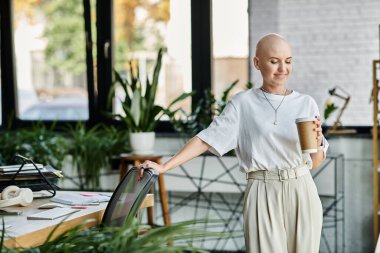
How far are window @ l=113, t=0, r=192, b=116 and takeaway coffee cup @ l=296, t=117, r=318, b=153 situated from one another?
3133 millimetres

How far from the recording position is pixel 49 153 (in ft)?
17.5

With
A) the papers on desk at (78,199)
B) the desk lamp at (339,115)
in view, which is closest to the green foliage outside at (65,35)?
the desk lamp at (339,115)

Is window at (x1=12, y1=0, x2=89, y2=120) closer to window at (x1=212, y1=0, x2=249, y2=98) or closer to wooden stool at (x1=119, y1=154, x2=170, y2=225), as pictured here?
wooden stool at (x1=119, y1=154, x2=170, y2=225)

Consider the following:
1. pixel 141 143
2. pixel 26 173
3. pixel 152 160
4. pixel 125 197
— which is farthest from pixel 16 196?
pixel 141 143

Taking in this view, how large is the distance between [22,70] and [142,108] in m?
1.61

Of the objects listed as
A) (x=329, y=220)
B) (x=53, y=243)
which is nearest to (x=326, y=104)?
(x=329, y=220)

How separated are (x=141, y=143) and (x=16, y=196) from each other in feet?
7.14

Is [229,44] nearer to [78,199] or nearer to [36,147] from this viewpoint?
[36,147]

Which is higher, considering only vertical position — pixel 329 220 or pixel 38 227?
pixel 38 227

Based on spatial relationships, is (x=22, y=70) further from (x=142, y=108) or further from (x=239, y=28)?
(x=239, y=28)

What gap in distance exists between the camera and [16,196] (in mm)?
2926

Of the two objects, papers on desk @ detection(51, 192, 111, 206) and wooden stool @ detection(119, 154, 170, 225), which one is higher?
papers on desk @ detection(51, 192, 111, 206)

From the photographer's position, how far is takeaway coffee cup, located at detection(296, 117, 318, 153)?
2.56 m

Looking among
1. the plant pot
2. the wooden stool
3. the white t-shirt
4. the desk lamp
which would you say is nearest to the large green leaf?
the plant pot
